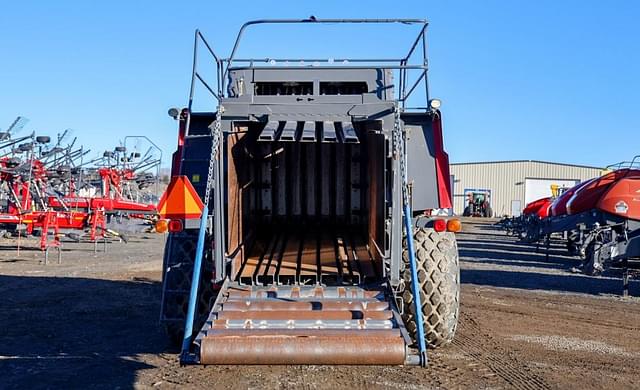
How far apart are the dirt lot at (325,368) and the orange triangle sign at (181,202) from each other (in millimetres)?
1420

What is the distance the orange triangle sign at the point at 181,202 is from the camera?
581 centimetres

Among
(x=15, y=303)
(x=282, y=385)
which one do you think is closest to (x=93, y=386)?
(x=282, y=385)

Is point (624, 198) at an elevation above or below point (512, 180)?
below

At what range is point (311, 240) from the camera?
27.2 ft

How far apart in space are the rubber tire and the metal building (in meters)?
52.2

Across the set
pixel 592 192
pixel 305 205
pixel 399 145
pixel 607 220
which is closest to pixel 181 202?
pixel 399 145

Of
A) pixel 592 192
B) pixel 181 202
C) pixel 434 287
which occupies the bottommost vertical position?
pixel 434 287

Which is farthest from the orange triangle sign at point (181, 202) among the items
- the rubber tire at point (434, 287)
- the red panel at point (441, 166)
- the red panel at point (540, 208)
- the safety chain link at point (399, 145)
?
the red panel at point (540, 208)

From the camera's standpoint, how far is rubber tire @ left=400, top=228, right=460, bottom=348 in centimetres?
625

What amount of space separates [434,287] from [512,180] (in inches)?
2155

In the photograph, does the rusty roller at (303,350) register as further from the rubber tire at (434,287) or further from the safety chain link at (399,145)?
the rubber tire at (434,287)

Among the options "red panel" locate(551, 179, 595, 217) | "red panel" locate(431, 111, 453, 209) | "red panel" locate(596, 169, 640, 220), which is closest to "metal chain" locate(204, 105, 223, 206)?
"red panel" locate(431, 111, 453, 209)

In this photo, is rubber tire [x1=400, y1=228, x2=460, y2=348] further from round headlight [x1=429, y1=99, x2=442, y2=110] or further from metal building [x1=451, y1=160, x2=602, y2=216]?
metal building [x1=451, y1=160, x2=602, y2=216]

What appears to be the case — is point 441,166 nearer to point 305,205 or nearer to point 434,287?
point 434,287
